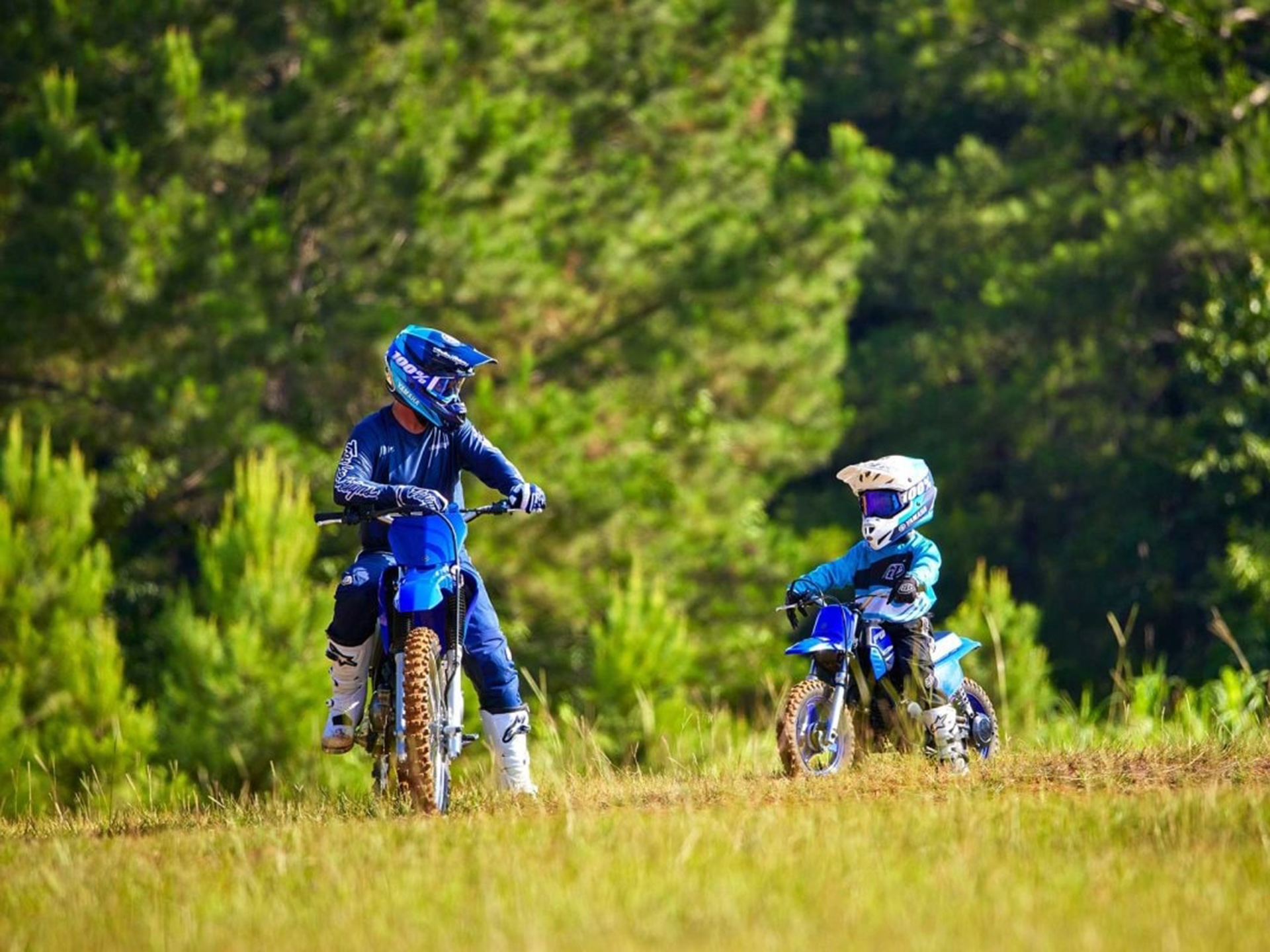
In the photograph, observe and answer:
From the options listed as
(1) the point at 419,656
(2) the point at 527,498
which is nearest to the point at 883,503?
(2) the point at 527,498

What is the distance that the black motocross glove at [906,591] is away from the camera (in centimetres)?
864

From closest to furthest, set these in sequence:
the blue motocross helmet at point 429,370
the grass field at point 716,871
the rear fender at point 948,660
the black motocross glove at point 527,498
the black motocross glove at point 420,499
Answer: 1. the grass field at point 716,871
2. the black motocross glove at point 420,499
3. the black motocross glove at point 527,498
4. the blue motocross helmet at point 429,370
5. the rear fender at point 948,660

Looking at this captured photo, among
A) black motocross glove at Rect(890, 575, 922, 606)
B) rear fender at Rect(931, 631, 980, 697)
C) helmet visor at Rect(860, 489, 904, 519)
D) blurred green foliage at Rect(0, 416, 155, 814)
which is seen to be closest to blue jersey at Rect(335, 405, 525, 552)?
helmet visor at Rect(860, 489, 904, 519)

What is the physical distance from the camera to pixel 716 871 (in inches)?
241

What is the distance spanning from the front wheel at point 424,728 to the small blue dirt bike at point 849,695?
1458 mm

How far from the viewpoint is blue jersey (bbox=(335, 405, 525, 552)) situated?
8352 millimetres

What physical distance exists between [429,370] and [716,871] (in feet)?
9.50

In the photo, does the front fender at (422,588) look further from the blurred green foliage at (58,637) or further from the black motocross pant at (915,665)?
the blurred green foliage at (58,637)

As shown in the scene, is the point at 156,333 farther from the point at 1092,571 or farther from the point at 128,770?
the point at 1092,571

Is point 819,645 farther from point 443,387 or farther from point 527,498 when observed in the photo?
point 443,387

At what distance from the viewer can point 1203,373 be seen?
2619cm

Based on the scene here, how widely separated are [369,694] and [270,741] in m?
10.7

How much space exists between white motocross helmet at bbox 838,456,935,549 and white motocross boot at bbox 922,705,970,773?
0.76m

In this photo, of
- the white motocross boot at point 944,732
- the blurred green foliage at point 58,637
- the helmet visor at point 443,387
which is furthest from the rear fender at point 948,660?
the blurred green foliage at point 58,637
